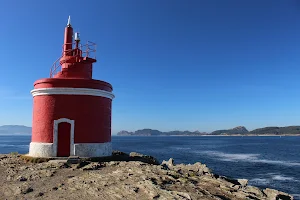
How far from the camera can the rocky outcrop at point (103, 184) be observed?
9.41 m

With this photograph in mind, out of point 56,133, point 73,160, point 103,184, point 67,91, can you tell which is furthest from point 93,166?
point 67,91

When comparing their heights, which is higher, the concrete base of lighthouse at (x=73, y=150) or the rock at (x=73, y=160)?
the concrete base of lighthouse at (x=73, y=150)

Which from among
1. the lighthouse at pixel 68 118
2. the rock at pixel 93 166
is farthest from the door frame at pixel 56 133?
the rock at pixel 93 166

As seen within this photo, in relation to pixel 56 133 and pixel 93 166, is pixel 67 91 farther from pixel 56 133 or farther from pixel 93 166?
pixel 93 166

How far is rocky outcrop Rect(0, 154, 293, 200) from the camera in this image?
9.41 metres

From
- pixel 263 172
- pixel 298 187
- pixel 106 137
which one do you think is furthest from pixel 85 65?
pixel 263 172

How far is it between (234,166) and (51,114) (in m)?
27.1

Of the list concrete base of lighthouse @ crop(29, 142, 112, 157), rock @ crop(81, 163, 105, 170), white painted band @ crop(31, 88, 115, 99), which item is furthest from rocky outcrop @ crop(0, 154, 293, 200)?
white painted band @ crop(31, 88, 115, 99)

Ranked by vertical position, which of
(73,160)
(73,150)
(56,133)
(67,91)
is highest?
(67,91)

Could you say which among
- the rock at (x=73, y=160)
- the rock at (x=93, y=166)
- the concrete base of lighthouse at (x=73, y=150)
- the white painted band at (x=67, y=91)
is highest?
the white painted band at (x=67, y=91)

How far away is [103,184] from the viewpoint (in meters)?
10.4

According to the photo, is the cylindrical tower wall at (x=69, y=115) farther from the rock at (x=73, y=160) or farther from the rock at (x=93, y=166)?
the rock at (x=93, y=166)

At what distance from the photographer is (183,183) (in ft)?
35.8

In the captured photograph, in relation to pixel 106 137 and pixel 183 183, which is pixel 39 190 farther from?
pixel 106 137
